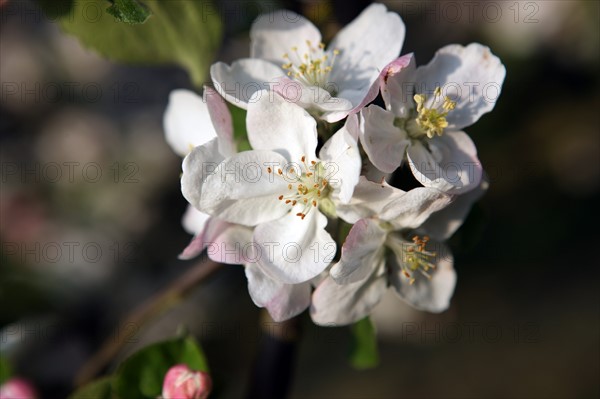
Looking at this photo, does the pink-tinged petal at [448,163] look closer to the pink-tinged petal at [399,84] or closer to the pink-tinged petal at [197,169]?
the pink-tinged petal at [399,84]

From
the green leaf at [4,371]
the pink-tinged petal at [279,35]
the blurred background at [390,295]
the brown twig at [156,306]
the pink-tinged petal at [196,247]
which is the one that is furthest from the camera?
the blurred background at [390,295]

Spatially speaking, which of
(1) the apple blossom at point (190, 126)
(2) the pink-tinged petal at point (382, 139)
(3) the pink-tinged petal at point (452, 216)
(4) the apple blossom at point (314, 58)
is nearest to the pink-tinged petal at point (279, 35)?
(4) the apple blossom at point (314, 58)

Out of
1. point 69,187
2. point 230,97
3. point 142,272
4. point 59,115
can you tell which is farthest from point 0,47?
point 230,97

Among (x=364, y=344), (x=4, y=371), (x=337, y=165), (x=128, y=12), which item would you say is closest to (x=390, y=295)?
(x=364, y=344)

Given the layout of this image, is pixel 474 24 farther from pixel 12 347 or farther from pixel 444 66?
pixel 12 347

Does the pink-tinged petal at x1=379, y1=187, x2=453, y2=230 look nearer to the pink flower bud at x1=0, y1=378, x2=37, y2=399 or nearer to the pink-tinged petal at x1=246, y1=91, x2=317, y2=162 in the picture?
the pink-tinged petal at x1=246, y1=91, x2=317, y2=162

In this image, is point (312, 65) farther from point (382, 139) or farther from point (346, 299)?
point (346, 299)

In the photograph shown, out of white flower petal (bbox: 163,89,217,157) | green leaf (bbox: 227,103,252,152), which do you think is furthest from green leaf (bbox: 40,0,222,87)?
green leaf (bbox: 227,103,252,152)
